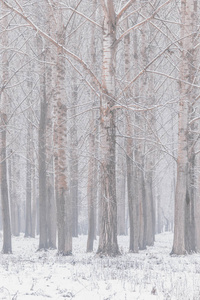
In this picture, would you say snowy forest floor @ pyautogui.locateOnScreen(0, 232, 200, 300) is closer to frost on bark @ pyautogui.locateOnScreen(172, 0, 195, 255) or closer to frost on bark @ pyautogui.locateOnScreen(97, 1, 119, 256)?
frost on bark @ pyautogui.locateOnScreen(97, 1, 119, 256)

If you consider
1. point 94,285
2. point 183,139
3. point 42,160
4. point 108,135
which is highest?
point 183,139

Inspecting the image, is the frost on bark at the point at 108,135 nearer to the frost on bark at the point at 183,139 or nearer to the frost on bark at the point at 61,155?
the frost on bark at the point at 61,155

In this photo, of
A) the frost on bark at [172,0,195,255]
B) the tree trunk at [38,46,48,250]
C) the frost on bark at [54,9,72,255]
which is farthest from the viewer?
the tree trunk at [38,46,48,250]

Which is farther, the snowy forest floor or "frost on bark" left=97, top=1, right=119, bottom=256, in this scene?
"frost on bark" left=97, top=1, right=119, bottom=256

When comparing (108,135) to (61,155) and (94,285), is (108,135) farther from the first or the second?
(94,285)

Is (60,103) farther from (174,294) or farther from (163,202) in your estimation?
(163,202)

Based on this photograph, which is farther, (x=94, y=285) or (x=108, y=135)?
(x=108, y=135)

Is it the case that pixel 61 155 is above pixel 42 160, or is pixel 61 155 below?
below

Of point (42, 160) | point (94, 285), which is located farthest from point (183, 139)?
point (94, 285)

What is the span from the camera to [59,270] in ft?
26.8

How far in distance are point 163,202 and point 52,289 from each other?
55.4 m

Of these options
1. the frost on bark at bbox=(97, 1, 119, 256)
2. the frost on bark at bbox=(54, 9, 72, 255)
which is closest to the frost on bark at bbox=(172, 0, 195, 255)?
the frost on bark at bbox=(97, 1, 119, 256)

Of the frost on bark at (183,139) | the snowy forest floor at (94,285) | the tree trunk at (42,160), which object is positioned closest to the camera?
the snowy forest floor at (94,285)

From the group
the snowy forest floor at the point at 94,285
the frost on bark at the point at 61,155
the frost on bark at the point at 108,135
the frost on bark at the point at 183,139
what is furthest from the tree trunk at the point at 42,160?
the snowy forest floor at the point at 94,285
